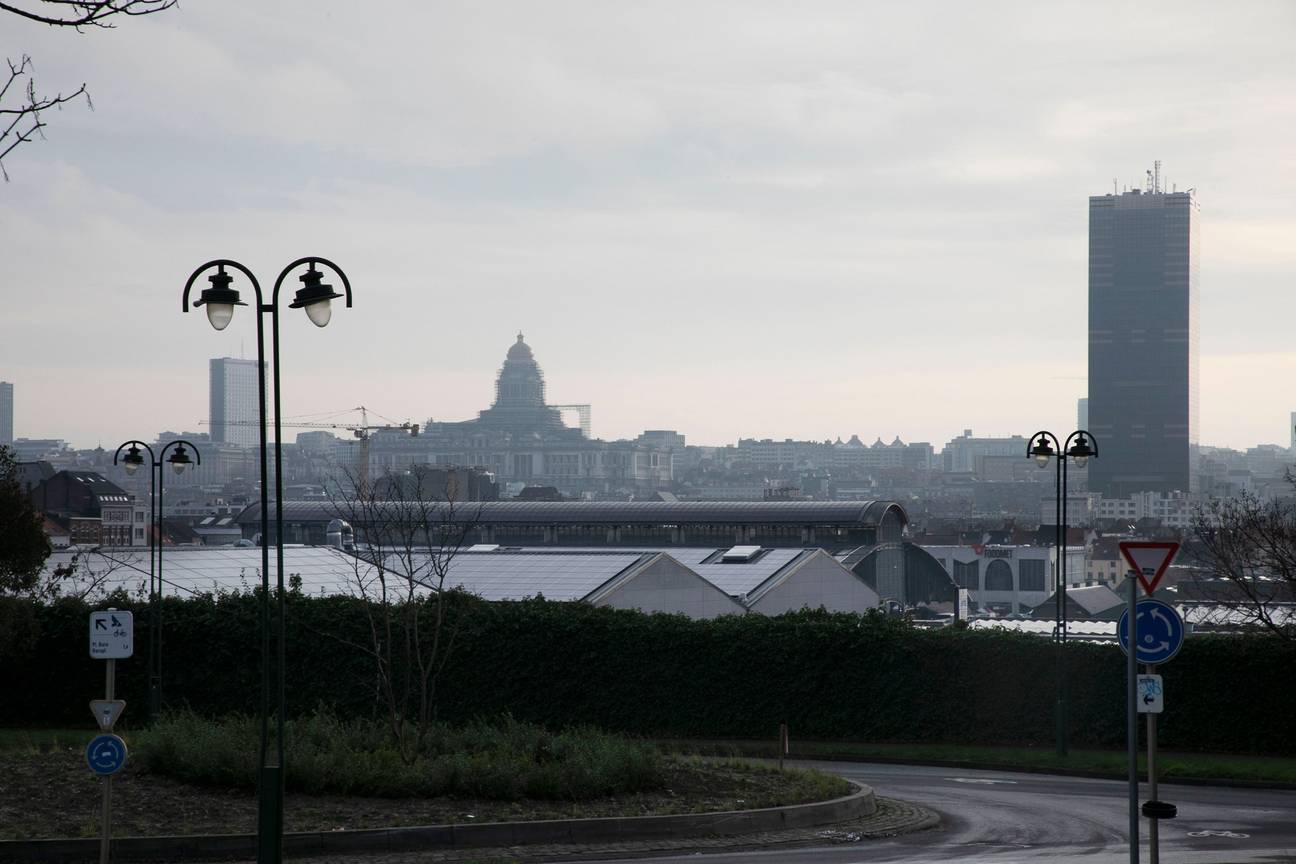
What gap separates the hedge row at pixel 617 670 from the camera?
31.6m

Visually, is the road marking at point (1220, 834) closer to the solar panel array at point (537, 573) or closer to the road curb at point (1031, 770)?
the road curb at point (1031, 770)

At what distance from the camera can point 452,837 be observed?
16344 mm

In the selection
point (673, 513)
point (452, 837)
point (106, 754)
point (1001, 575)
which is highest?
point (106, 754)

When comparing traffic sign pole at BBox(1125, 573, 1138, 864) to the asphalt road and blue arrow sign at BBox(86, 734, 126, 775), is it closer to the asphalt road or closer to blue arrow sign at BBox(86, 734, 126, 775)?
the asphalt road

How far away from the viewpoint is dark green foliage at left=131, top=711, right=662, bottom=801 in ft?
59.9

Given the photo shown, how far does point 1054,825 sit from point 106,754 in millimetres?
11916

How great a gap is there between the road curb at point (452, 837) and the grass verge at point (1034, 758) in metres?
7.28

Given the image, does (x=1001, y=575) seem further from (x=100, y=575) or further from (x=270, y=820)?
(x=270, y=820)

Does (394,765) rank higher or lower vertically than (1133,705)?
lower

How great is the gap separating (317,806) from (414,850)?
1.99m

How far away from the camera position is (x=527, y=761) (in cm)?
1908

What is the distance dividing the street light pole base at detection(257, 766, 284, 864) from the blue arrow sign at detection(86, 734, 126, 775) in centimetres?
126

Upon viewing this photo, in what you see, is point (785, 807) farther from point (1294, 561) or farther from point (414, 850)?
A: point (1294, 561)

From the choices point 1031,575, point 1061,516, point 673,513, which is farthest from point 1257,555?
point 1031,575
